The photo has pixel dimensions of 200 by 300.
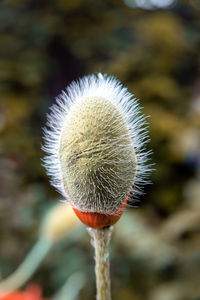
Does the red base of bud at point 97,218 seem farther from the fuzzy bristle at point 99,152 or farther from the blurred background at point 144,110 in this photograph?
the blurred background at point 144,110

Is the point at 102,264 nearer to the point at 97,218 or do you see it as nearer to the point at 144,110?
the point at 97,218

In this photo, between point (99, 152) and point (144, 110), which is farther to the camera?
point (144, 110)

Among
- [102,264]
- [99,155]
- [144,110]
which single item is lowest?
[102,264]

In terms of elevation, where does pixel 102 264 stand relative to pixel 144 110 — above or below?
below

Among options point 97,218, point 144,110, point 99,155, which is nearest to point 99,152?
point 99,155

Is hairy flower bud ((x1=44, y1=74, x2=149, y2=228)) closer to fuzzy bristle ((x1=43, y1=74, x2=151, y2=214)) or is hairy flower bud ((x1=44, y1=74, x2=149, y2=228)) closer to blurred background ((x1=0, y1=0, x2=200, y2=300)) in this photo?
fuzzy bristle ((x1=43, y1=74, x2=151, y2=214))
